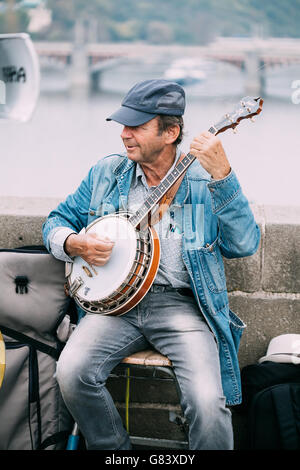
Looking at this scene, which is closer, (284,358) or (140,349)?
(140,349)

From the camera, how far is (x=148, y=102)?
97.5 inches

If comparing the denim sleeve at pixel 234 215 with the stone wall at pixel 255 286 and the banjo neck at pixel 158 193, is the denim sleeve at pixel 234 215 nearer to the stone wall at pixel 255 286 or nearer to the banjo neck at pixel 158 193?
the banjo neck at pixel 158 193

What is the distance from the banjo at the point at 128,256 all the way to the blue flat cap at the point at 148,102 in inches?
9.5

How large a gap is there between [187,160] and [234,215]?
11.7 inches

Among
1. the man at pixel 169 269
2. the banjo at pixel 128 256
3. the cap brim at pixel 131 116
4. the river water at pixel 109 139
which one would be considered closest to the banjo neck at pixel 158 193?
the banjo at pixel 128 256

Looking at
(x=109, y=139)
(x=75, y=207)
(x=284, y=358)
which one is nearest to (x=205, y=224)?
(x=75, y=207)

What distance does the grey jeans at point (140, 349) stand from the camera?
218 centimetres

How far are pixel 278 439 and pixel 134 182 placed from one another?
121cm

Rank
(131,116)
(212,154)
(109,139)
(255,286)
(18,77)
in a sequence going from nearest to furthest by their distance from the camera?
(18,77) → (212,154) → (131,116) → (255,286) → (109,139)

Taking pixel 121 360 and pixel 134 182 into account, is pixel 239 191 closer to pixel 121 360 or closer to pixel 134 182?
pixel 134 182

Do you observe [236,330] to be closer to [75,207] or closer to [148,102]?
Answer: [75,207]

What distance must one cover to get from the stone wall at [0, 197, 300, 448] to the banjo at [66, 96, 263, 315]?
503mm

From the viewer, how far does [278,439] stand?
2.44 meters
